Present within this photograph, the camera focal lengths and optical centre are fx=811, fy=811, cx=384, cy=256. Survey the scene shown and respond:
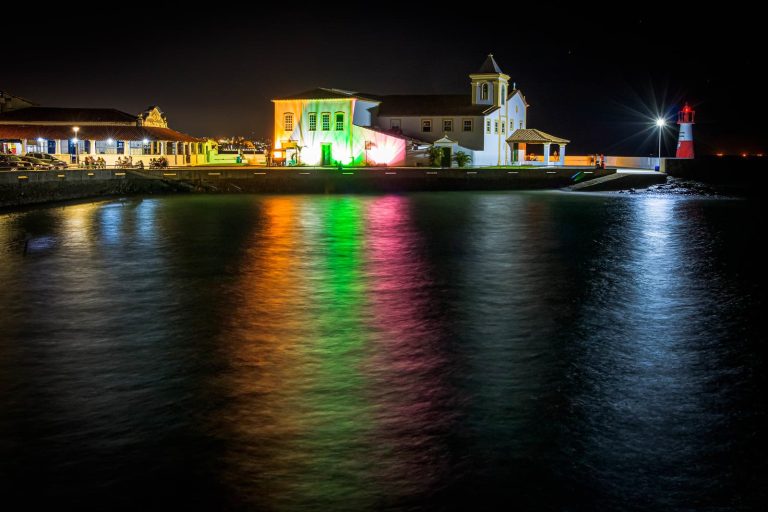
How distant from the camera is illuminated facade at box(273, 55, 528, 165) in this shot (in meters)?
69.4

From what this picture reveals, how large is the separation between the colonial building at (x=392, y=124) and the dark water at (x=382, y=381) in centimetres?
4151

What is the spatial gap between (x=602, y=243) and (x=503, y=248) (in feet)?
14.1

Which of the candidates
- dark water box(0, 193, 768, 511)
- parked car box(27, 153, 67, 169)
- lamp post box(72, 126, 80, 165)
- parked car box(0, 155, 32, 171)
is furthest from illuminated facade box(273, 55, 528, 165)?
dark water box(0, 193, 768, 511)

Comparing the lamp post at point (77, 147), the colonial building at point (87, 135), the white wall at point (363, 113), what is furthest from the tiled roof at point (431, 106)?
the lamp post at point (77, 147)

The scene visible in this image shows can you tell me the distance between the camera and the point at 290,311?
18.4 metres

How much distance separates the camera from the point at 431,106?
73000 millimetres

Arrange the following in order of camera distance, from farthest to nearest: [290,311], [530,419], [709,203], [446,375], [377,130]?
[377,130] < [709,203] < [290,311] < [446,375] < [530,419]

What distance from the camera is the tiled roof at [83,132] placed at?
65250 mm

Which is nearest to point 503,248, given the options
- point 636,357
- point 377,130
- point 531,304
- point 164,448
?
point 531,304

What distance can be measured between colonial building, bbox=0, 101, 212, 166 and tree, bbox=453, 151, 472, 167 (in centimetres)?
2369

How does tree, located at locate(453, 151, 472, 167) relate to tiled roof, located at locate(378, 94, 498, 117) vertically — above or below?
below

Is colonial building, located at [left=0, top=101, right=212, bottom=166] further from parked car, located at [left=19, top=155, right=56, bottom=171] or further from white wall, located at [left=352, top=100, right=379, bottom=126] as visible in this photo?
white wall, located at [left=352, top=100, right=379, bottom=126]

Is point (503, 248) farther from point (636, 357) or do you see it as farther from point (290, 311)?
point (636, 357)

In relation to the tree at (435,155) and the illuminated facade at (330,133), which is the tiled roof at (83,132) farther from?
the tree at (435,155)
